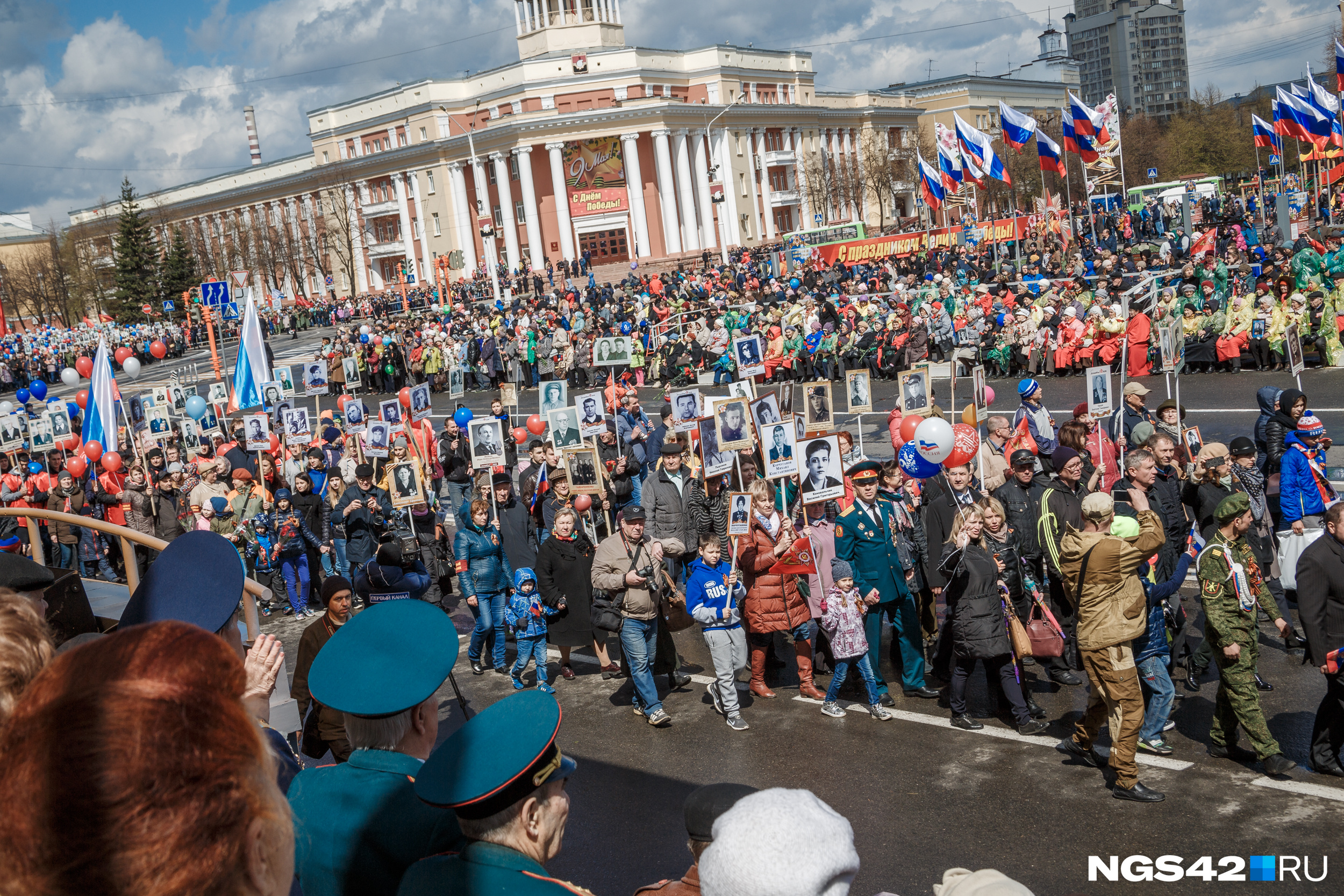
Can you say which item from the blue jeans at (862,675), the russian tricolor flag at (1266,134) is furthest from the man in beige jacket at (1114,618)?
the russian tricolor flag at (1266,134)

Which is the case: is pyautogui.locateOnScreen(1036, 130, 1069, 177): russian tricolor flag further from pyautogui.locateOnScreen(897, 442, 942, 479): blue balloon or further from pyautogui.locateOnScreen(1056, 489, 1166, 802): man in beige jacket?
pyautogui.locateOnScreen(1056, 489, 1166, 802): man in beige jacket

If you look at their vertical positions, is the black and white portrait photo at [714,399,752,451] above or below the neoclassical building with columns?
below

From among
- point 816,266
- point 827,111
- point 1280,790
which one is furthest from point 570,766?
point 827,111

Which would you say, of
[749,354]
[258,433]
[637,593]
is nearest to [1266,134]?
[749,354]

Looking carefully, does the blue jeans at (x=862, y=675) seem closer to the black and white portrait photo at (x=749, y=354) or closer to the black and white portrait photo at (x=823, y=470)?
the black and white portrait photo at (x=823, y=470)

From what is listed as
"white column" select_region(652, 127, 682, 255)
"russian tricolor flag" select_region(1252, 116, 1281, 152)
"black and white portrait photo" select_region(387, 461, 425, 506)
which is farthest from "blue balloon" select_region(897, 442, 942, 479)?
"white column" select_region(652, 127, 682, 255)

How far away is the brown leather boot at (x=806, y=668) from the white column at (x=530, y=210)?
2731 inches

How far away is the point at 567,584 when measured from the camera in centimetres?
940

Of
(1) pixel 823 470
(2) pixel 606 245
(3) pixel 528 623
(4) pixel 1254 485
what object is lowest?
(3) pixel 528 623

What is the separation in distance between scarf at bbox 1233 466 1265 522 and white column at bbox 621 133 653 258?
6905 cm

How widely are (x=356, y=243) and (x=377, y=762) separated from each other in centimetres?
8906

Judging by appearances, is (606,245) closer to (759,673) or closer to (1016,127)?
(1016,127)

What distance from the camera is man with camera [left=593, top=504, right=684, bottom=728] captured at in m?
8.42

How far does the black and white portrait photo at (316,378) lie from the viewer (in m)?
22.1
